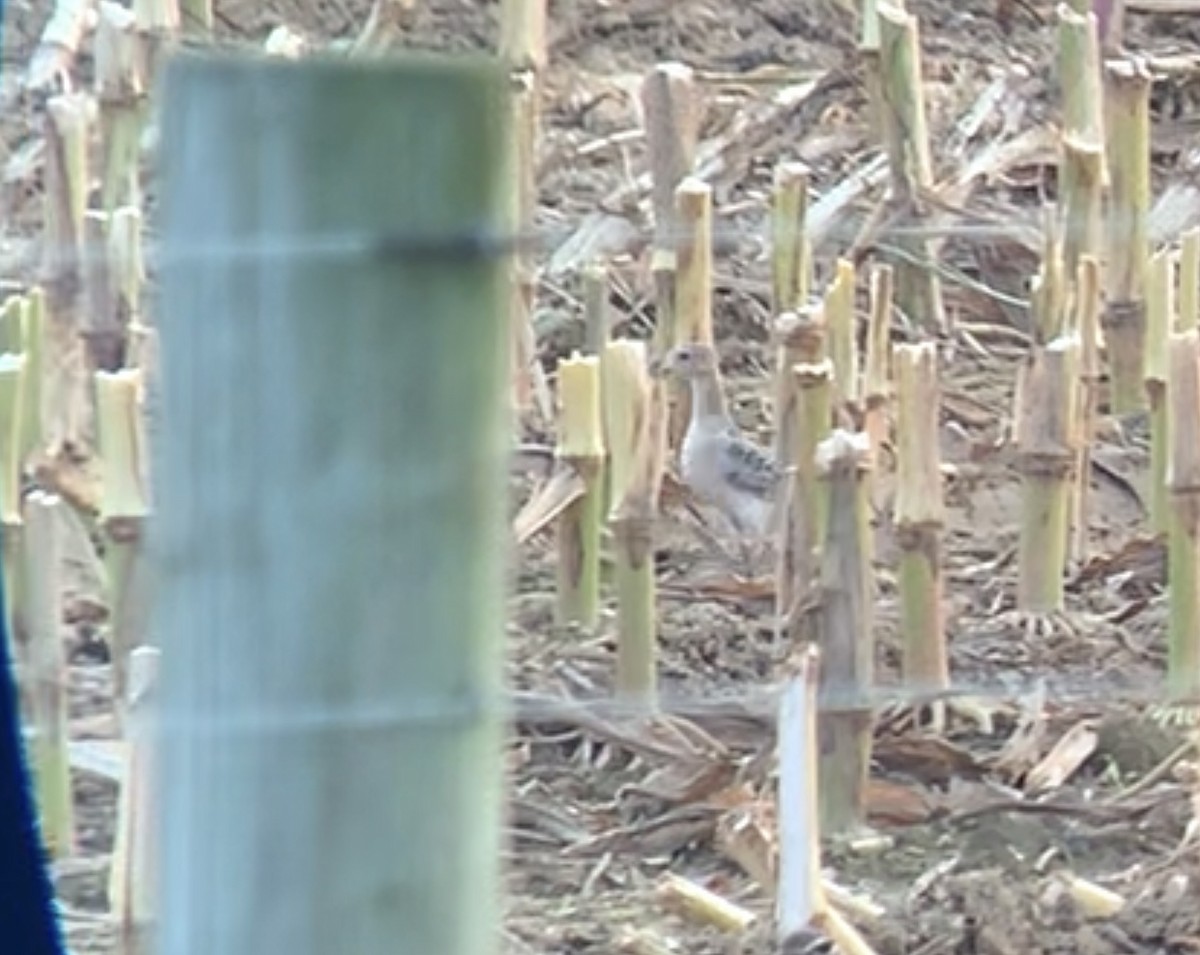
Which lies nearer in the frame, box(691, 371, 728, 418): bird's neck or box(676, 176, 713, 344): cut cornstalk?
box(676, 176, 713, 344): cut cornstalk

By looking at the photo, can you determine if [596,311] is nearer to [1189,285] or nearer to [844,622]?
[1189,285]

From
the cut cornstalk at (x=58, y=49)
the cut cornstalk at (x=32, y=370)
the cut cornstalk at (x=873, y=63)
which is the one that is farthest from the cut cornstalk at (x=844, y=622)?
the cut cornstalk at (x=58, y=49)

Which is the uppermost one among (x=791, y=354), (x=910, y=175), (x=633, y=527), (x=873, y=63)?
(x=873, y=63)

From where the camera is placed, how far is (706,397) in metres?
2.29

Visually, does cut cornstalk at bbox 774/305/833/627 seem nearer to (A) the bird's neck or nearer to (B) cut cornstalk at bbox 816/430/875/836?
(B) cut cornstalk at bbox 816/430/875/836

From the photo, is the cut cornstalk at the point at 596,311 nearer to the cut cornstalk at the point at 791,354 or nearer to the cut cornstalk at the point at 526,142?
the cut cornstalk at the point at 526,142

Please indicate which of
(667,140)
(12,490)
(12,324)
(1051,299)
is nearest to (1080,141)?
(1051,299)

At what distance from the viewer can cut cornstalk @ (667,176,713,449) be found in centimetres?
206

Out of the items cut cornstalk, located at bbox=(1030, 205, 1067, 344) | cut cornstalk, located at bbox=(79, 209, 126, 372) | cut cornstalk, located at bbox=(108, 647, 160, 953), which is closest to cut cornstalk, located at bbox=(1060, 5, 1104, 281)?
cut cornstalk, located at bbox=(1030, 205, 1067, 344)

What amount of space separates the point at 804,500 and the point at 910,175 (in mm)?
877

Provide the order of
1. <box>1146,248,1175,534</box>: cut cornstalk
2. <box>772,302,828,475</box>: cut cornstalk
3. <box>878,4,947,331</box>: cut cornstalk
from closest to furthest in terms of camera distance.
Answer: <box>772,302,828,475</box>: cut cornstalk → <box>1146,248,1175,534</box>: cut cornstalk → <box>878,4,947,331</box>: cut cornstalk

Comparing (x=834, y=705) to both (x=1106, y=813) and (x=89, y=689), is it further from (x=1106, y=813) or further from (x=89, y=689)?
(x=89, y=689)

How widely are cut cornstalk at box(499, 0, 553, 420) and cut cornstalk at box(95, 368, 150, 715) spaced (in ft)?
1.08

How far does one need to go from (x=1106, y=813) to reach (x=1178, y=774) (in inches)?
2.7
